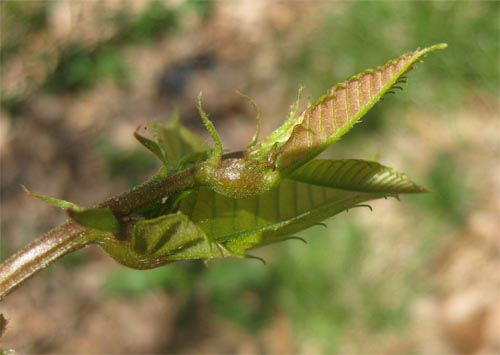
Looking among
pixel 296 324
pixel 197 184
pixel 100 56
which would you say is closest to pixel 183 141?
pixel 197 184

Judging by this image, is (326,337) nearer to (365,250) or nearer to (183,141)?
(365,250)

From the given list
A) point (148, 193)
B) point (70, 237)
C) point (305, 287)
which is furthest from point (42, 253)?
point (305, 287)

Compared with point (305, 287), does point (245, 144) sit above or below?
above

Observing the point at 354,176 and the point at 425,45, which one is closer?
the point at 354,176

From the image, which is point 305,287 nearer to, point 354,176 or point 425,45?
point 425,45

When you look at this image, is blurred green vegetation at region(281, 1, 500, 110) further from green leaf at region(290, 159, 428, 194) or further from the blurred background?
green leaf at region(290, 159, 428, 194)

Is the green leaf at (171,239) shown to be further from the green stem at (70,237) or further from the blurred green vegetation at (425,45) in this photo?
the blurred green vegetation at (425,45)

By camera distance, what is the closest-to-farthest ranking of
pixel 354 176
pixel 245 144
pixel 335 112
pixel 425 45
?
1. pixel 335 112
2. pixel 354 176
3. pixel 425 45
4. pixel 245 144
